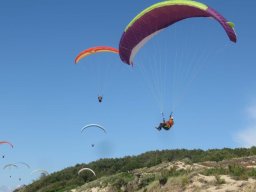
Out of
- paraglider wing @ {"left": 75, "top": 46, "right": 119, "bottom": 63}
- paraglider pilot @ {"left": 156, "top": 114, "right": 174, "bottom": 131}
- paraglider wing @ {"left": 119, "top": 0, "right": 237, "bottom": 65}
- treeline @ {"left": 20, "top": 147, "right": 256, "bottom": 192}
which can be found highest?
treeline @ {"left": 20, "top": 147, "right": 256, "bottom": 192}

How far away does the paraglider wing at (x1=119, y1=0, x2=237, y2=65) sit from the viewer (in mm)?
24734

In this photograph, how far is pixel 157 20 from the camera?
28.0 meters

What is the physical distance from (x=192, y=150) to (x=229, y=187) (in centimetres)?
5352

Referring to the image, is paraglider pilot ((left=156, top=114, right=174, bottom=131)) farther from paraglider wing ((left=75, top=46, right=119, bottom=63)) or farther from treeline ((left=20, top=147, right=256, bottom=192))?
treeline ((left=20, top=147, right=256, bottom=192))

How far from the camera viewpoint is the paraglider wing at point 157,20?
81.1ft

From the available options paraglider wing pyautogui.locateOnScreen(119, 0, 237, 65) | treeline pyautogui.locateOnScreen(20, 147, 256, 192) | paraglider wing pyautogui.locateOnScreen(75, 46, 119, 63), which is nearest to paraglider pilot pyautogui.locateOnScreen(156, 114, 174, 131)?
paraglider wing pyautogui.locateOnScreen(119, 0, 237, 65)

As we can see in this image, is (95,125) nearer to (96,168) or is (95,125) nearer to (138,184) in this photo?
(138,184)

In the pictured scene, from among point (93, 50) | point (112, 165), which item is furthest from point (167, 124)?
point (112, 165)

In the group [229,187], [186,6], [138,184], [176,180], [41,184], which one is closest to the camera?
[229,187]

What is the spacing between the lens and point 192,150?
253 ft

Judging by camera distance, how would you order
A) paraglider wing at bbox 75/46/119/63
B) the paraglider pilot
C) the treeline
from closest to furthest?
the paraglider pilot → paraglider wing at bbox 75/46/119/63 → the treeline

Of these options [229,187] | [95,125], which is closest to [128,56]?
[229,187]

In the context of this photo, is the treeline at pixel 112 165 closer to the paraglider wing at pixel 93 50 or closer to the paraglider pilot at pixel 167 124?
the paraglider wing at pixel 93 50


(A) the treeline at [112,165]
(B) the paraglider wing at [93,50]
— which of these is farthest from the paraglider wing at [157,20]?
(A) the treeline at [112,165]
